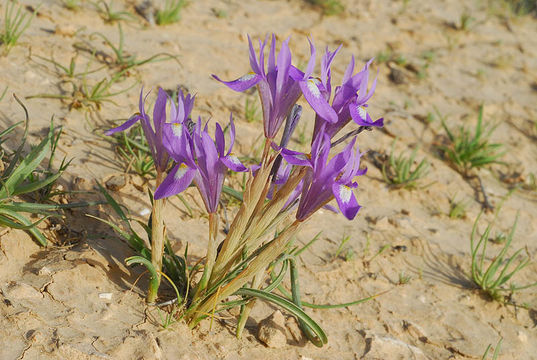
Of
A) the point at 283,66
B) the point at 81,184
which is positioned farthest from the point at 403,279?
the point at 81,184

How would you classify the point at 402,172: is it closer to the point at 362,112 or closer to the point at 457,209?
the point at 457,209

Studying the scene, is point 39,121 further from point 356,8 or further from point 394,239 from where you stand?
point 356,8

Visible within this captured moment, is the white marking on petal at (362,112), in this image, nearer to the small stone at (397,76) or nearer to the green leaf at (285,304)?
the green leaf at (285,304)

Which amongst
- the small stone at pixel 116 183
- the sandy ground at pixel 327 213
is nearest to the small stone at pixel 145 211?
the sandy ground at pixel 327 213

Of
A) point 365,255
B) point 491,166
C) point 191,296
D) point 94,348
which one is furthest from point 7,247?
point 491,166

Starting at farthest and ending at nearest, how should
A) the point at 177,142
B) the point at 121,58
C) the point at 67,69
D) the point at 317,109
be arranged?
the point at 121,58, the point at 67,69, the point at 177,142, the point at 317,109

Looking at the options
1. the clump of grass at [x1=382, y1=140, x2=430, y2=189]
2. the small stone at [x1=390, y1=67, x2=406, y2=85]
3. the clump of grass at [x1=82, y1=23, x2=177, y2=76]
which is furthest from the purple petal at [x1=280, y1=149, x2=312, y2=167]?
the small stone at [x1=390, y1=67, x2=406, y2=85]
